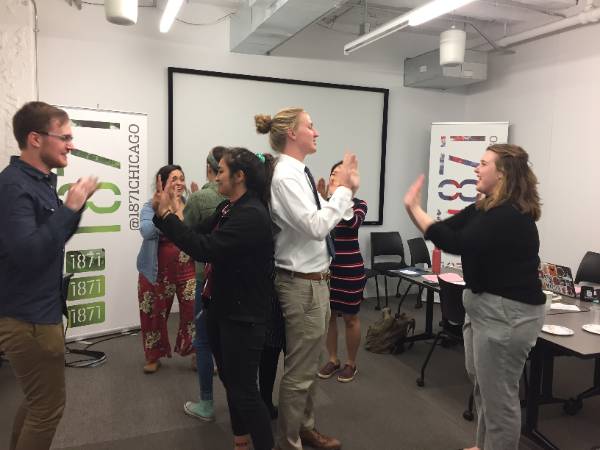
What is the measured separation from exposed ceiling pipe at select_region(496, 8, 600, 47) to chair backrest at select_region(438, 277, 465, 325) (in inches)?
121

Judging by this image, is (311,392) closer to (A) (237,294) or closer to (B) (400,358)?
(A) (237,294)

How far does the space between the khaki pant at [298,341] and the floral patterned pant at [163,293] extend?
4.80 ft

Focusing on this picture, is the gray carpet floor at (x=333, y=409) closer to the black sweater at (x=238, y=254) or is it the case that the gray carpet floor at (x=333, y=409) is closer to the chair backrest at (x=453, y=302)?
the chair backrest at (x=453, y=302)

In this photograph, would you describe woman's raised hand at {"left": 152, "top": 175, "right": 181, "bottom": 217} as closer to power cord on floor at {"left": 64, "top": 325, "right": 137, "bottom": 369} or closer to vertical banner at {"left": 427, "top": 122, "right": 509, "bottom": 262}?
power cord on floor at {"left": 64, "top": 325, "right": 137, "bottom": 369}

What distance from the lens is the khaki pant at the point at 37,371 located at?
1.50 m

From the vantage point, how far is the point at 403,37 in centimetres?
557

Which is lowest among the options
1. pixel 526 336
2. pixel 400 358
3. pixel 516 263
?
pixel 400 358

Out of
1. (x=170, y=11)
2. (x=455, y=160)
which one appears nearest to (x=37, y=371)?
(x=170, y=11)

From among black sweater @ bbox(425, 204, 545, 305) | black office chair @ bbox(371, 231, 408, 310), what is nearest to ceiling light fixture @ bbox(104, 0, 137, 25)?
black sweater @ bbox(425, 204, 545, 305)

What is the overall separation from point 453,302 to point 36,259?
239 centimetres

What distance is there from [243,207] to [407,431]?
67.1 inches

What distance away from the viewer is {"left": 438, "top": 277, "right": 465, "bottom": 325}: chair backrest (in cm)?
293

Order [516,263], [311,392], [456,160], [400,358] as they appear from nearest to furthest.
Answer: [516,263], [311,392], [400,358], [456,160]

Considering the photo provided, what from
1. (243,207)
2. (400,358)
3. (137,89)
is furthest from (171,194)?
(137,89)
